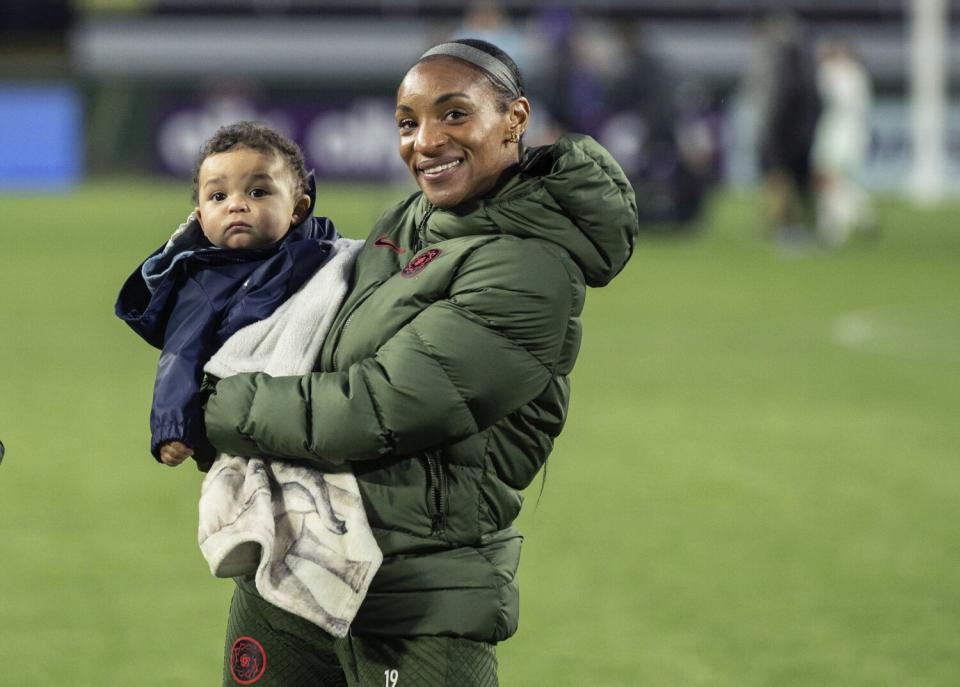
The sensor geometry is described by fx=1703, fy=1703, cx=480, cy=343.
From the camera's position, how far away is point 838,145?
1764 cm

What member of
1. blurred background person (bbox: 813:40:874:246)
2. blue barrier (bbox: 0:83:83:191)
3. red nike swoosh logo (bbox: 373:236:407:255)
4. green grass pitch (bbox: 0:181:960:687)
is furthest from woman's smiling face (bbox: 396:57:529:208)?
blue barrier (bbox: 0:83:83:191)

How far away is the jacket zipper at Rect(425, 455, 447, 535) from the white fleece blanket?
0.12 m

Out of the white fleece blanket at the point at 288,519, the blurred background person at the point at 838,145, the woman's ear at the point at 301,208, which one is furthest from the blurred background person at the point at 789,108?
the white fleece blanket at the point at 288,519

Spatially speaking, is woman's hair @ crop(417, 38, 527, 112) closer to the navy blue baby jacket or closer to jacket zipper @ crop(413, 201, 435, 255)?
jacket zipper @ crop(413, 201, 435, 255)

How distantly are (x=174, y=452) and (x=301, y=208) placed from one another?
0.50 metres

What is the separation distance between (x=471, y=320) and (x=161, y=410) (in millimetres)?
527

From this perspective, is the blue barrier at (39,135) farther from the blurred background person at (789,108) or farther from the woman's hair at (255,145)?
the woman's hair at (255,145)

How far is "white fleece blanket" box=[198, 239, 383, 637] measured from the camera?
2697 mm

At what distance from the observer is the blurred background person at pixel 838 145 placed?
17500mm

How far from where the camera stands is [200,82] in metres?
23.7

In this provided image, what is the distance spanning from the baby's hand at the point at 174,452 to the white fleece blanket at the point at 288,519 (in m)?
0.06

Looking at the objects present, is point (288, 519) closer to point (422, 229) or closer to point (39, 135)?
point (422, 229)

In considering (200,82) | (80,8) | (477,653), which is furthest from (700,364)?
(80,8)

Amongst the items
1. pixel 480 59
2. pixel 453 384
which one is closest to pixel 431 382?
pixel 453 384
